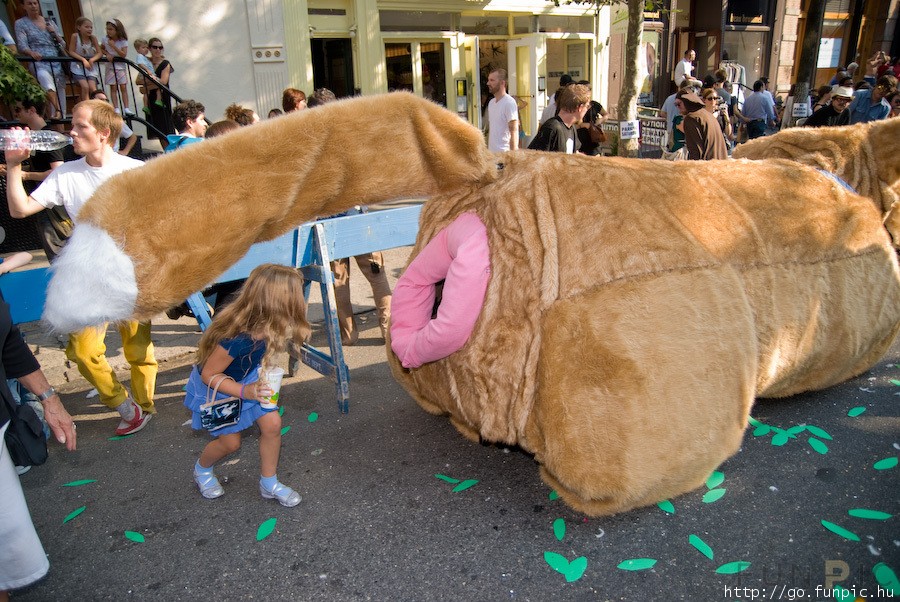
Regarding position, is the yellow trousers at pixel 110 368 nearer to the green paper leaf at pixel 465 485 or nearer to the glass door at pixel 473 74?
the green paper leaf at pixel 465 485

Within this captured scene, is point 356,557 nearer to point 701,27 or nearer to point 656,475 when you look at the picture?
point 656,475

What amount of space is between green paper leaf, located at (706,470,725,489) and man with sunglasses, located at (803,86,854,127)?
804cm

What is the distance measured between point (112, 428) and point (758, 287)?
13.0 ft

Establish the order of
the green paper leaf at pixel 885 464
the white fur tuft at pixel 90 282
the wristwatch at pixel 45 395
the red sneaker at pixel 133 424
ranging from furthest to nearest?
1. the red sneaker at pixel 133 424
2. the green paper leaf at pixel 885 464
3. the wristwatch at pixel 45 395
4. the white fur tuft at pixel 90 282

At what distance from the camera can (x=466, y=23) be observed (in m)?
14.2

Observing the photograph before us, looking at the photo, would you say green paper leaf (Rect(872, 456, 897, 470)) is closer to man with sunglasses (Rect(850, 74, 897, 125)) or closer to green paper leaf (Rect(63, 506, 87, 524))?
green paper leaf (Rect(63, 506, 87, 524))

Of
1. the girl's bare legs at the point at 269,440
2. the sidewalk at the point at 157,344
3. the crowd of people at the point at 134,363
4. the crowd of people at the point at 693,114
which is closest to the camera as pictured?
the crowd of people at the point at 134,363

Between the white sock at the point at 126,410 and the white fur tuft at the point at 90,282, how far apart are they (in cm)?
222

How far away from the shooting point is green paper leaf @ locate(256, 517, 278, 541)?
294 cm

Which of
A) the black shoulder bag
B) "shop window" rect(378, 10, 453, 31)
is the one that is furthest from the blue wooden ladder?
"shop window" rect(378, 10, 453, 31)

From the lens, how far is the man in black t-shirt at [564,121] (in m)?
5.91

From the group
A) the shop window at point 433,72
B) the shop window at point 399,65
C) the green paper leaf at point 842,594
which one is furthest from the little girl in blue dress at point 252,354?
the shop window at point 433,72

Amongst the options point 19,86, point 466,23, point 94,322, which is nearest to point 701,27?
point 466,23

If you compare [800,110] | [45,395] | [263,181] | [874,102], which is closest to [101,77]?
[45,395]
